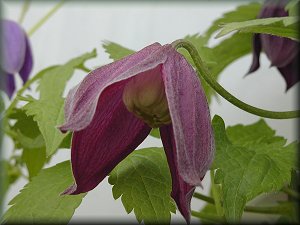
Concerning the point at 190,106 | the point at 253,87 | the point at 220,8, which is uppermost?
the point at 190,106

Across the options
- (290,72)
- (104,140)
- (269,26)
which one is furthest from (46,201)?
(290,72)

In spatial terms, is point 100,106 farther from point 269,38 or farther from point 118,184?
point 269,38

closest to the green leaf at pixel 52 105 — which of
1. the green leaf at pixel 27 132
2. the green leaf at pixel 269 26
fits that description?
the green leaf at pixel 27 132

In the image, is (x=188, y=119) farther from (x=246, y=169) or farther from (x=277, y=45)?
(x=277, y=45)

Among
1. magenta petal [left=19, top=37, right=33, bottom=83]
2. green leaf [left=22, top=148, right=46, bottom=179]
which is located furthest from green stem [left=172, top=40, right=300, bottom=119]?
magenta petal [left=19, top=37, right=33, bottom=83]

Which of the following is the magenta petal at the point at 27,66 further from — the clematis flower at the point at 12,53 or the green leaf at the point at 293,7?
the green leaf at the point at 293,7

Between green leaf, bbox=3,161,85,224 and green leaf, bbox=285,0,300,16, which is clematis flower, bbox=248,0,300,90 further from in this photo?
green leaf, bbox=3,161,85,224

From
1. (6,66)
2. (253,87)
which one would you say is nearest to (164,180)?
(6,66)
